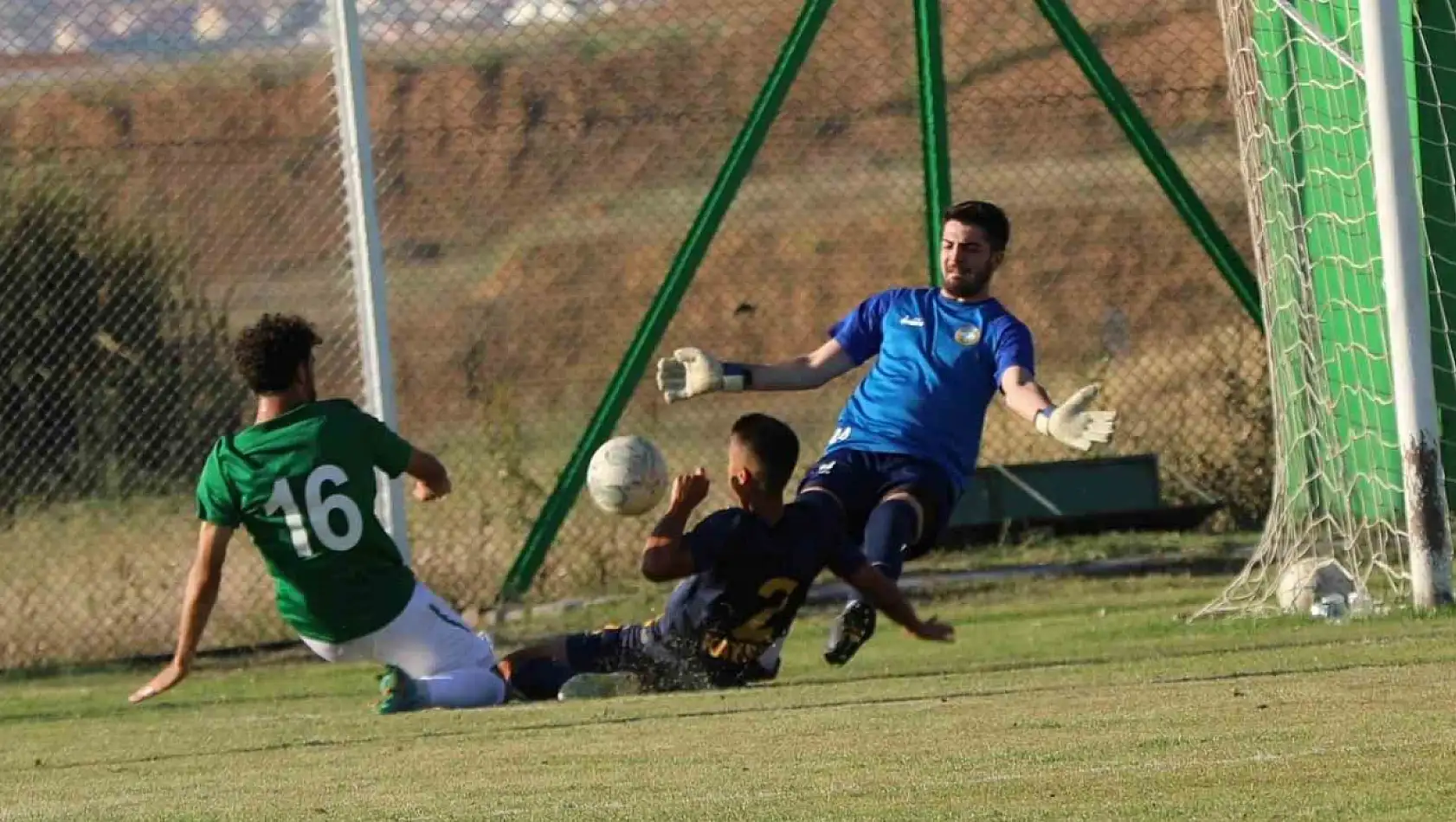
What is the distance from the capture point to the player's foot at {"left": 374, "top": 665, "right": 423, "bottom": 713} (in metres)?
8.89

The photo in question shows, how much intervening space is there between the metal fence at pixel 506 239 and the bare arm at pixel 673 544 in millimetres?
4470

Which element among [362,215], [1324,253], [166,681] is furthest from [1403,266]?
[362,215]

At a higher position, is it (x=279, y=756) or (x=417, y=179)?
(x=417, y=179)

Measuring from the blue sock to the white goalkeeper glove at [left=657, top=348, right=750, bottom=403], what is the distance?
84 cm

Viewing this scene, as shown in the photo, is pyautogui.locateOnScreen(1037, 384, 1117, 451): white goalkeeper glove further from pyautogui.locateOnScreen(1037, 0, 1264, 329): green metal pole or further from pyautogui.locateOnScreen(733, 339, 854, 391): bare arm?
pyautogui.locateOnScreen(1037, 0, 1264, 329): green metal pole

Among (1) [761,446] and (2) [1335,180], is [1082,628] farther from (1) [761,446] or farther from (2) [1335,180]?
(1) [761,446]

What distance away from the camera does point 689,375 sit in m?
9.59

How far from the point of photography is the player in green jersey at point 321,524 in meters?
8.55

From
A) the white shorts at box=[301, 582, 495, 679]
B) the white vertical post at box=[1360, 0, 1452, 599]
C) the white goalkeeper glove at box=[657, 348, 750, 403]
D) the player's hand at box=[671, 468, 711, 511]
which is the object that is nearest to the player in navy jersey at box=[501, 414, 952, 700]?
the player's hand at box=[671, 468, 711, 511]

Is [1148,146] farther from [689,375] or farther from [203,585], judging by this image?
[203,585]

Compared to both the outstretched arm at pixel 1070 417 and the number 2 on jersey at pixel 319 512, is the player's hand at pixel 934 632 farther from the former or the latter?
the number 2 on jersey at pixel 319 512

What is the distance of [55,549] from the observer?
12.7 meters

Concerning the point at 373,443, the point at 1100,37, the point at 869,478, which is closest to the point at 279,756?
the point at 373,443

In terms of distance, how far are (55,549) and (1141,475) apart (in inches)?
221
